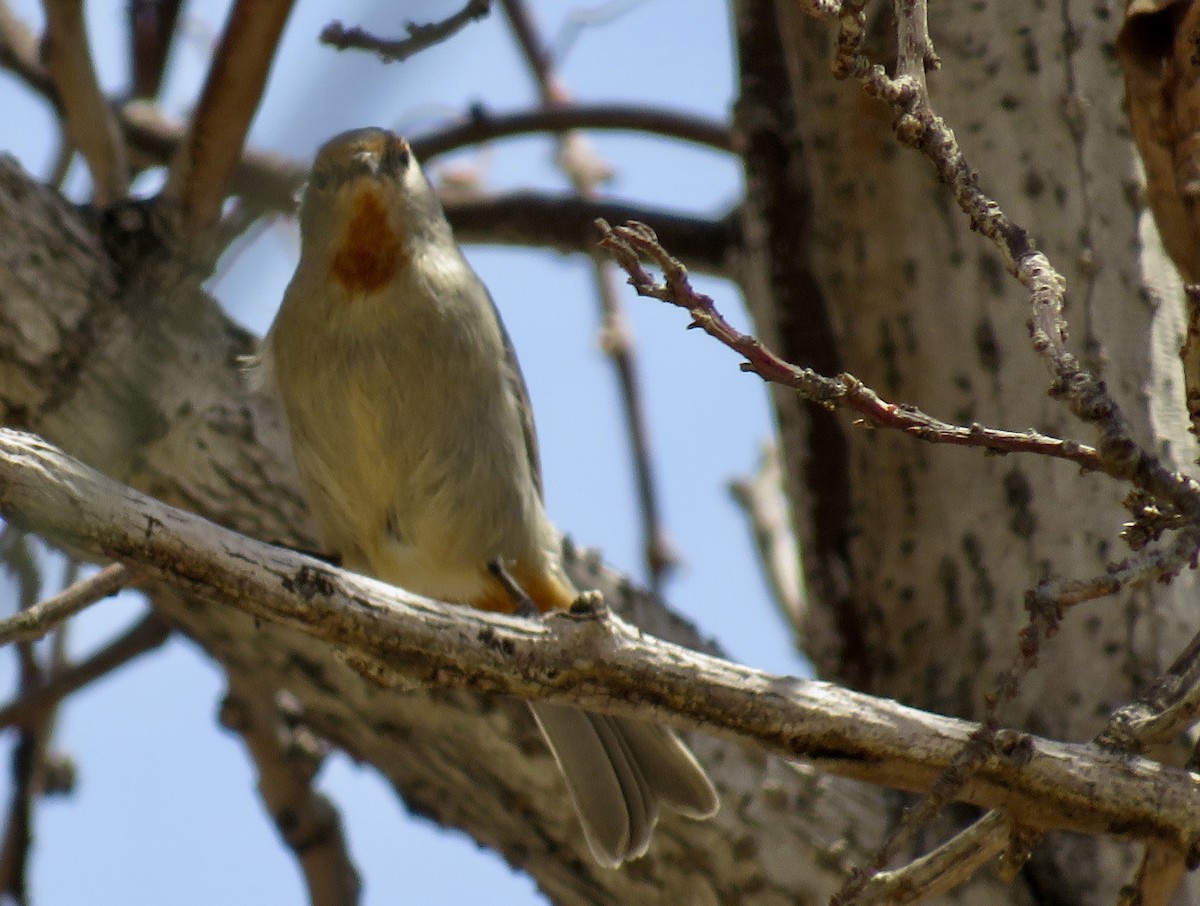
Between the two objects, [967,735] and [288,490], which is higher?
[288,490]

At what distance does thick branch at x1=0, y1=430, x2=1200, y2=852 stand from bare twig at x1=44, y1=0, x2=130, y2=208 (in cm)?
186

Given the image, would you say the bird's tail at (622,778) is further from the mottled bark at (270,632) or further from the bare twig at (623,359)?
the bare twig at (623,359)

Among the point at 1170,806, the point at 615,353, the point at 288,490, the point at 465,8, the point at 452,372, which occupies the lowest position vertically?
the point at 1170,806

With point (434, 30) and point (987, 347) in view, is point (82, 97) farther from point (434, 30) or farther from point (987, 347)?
point (987, 347)

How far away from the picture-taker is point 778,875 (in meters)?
3.08

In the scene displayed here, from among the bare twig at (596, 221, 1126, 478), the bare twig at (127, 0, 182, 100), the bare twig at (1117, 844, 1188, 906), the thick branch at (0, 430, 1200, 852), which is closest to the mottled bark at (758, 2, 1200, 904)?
the bare twig at (1117, 844, 1188, 906)

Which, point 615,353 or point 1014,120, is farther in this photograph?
point 615,353

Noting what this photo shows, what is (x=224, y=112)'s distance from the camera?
11.2 ft

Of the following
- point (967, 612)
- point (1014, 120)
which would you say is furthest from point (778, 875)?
point (1014, 120)

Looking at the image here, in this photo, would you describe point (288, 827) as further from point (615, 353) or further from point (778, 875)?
point (615, 353)

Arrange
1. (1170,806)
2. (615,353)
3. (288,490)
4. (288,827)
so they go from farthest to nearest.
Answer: (615,353) → (288,827) → (288,490) → (1170,806)

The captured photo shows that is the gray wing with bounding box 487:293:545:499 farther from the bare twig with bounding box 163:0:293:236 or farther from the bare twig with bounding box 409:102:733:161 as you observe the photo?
the bare twig with bounding box 409:102:733:161

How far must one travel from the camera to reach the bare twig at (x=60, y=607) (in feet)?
7.42

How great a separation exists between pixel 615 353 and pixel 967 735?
3.13m
